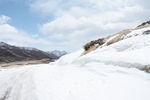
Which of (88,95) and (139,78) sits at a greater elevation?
(139,78)

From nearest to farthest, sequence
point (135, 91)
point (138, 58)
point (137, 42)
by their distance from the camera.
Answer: point (135, 91) → point (138, 58) → point (137, 42)

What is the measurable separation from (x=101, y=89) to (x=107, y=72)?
2247 mm

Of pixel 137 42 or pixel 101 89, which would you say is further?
pixel 137 42

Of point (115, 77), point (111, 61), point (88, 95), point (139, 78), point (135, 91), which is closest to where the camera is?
point (135, 91)

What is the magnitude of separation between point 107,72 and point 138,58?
6.32 ft

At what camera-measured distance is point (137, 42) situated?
1147cm

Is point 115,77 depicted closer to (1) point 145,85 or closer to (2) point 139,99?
(1) point 145,85

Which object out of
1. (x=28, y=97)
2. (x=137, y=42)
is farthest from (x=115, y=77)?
(x=137, y=42)

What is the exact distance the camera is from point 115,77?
7594mm

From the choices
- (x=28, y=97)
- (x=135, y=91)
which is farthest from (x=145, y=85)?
(x=28, y=97)

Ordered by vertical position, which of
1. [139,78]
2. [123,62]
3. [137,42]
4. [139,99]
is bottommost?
[139,99]

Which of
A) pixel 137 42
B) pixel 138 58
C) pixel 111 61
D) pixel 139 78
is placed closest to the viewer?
pixel 139 78

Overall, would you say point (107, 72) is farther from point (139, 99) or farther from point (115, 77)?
point (139, 99)

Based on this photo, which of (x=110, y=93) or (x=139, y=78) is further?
(x=139, y=78)
